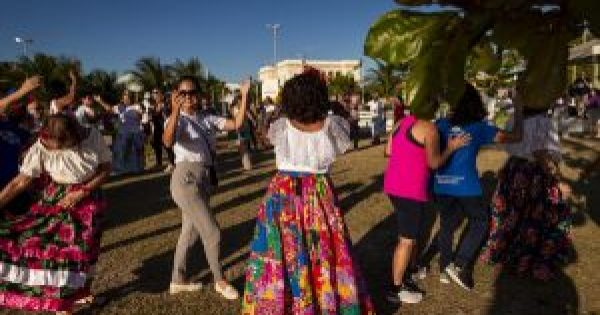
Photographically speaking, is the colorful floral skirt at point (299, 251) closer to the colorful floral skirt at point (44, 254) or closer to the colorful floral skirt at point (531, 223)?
the colorful floral skirt at point (44, 254)

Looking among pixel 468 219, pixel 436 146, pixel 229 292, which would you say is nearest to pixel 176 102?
pixel 229 292

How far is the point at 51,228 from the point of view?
15.7ft

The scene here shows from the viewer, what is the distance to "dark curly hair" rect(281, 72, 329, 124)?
4309 mm

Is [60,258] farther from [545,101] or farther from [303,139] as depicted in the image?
[545,101]

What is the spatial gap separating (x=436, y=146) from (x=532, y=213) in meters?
1.76

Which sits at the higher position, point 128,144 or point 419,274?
point 128,144

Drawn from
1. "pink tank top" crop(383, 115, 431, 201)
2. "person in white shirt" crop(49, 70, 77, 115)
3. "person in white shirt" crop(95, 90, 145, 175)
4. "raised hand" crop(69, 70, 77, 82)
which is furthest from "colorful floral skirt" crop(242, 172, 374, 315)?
"person in white shirt" crop(95, 90, 145, 175)

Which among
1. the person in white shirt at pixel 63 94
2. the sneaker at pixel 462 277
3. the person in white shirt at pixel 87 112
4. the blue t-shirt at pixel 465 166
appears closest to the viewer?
the blue t-shirt at pixel 465 166

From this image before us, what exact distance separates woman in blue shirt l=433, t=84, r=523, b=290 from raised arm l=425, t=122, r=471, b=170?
0.53 feet

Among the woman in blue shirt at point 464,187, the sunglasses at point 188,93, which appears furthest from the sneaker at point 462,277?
the sunglasses at point 188,93

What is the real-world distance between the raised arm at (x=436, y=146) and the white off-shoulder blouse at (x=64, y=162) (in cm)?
247

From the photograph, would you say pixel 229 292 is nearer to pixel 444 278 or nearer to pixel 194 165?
pixel 194 165

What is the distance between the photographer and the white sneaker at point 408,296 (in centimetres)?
514

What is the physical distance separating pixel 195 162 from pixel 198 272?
1.45 m
